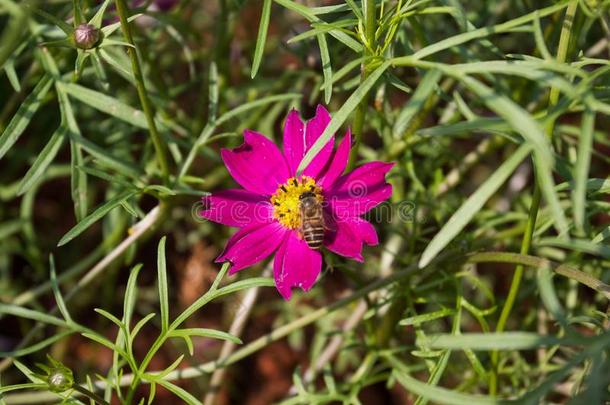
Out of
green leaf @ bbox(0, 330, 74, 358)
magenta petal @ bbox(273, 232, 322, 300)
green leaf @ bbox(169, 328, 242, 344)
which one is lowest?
green leaf @ bbox(0, 330, 74, 358)

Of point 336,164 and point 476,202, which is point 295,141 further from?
point 476,202

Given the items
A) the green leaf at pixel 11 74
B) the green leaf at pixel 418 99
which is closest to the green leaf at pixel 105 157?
the green leaf at pixel 11 74

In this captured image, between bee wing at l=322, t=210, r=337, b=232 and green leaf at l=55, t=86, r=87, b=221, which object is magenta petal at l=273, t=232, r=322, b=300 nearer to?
bee wing at l=322, t=210, r=337, b=232

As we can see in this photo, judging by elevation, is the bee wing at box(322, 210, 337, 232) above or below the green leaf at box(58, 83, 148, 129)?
below

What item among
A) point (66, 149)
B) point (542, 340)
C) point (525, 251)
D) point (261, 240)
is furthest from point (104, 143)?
point (542, 340)

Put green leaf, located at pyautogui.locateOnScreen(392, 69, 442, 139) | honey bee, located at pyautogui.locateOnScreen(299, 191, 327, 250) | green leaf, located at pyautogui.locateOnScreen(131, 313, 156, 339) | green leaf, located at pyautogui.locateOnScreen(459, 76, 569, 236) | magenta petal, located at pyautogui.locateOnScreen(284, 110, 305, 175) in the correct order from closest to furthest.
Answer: green leaf, located at pyautogui.locateOnScreen(459, 76, 569, 236) → green leaf, located at pyautogui.locateOnScreen(392, 69, 442, 139) → green leaf, located at pyautogui.locateOnScreen(131, 313, 156, 339) → honey bee, located at pyautogui.locateOnScreen(299, 191, 327, 250) → magenta petal, located at pyautogui.locateOnScreen(284, 110, 305, 175)

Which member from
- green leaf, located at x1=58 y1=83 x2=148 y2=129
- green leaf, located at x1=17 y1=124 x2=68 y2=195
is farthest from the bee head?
green leaf, located at x1=17 y1=124 x2=68 y2=195

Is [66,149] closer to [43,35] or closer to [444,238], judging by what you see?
[43,35]

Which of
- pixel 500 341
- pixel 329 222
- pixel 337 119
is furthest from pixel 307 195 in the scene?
pixel 500 341
